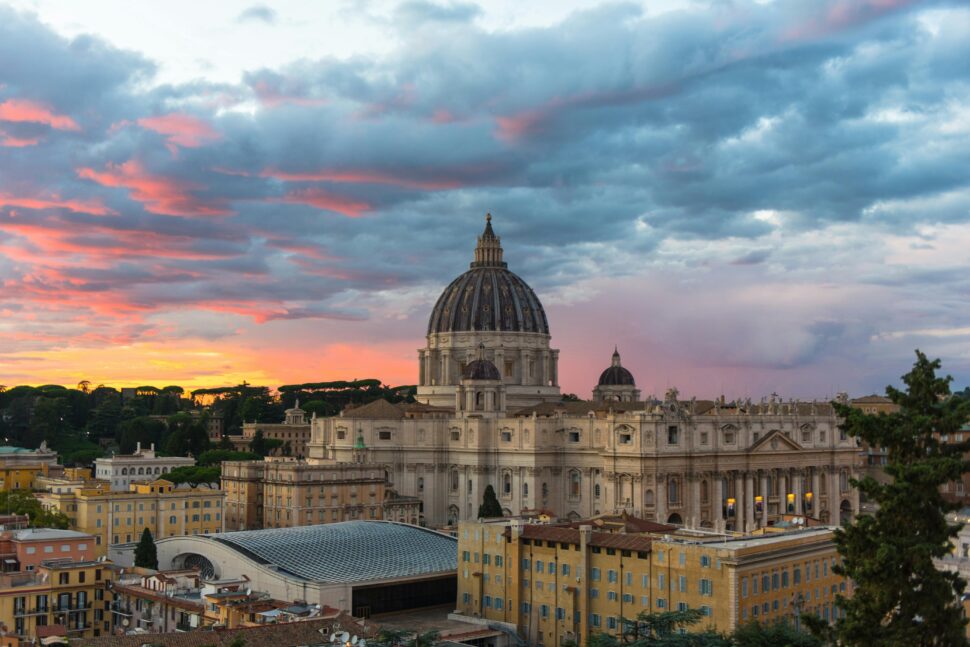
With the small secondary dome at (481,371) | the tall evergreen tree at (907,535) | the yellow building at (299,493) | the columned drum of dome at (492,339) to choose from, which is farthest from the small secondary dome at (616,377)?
the tall evergreen tree at (907,535)

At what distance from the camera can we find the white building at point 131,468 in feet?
383

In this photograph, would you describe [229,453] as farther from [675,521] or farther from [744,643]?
[744,643]

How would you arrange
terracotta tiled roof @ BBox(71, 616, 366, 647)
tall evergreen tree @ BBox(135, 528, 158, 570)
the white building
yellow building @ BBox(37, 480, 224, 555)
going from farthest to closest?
the white building
yellow building @ BBox(37, 480, 224, 555)
tall evergreen tree @ BBox(135, 528, 158, 570)
terracotta tiled roof @ BBox(71, 616, 366, 647)

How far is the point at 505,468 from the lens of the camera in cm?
11744

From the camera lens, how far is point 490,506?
107 m

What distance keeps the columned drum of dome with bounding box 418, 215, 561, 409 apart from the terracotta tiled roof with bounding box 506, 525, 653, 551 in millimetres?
76336

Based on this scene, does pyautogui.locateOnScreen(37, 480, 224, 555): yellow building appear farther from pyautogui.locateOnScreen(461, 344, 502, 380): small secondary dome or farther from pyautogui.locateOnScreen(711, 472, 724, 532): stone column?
pyautogui.locateOnScreen(711, 472, 724, 532): stone column

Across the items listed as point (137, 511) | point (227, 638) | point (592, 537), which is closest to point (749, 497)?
point (137, 511)

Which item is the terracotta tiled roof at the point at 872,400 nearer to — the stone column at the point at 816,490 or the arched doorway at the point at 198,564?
the stone column at the point at 816,490

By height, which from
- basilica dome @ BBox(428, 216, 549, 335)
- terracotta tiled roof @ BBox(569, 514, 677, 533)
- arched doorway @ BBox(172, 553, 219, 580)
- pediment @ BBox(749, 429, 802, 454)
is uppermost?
basilica dome @ BBox(428, 216, 549, 335)

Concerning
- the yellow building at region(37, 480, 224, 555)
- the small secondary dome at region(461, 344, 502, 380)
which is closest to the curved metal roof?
the yellow building at region(37, 480, 224, 555)

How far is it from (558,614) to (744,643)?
54.0 ft

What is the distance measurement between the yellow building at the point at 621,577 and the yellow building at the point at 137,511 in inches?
1326

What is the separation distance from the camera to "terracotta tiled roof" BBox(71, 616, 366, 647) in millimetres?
47969
